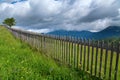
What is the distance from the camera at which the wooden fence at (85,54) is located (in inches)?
361

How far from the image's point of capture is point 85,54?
1092 cm

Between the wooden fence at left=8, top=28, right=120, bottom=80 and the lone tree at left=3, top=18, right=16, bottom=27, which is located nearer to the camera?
the wooden fence at left=8, top=28, right=120, bottom=80

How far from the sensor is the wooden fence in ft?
30.1

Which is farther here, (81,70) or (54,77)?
(81,70)

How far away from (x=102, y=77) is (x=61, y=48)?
4.10 meters

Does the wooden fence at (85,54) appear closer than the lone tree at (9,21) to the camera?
Yes

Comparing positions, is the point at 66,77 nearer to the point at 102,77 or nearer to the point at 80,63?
the point at 102,77

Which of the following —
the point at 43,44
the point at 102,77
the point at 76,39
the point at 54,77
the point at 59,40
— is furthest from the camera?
the point at 43,44

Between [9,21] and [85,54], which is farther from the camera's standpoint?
[9,21]

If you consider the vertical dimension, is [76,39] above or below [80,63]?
above

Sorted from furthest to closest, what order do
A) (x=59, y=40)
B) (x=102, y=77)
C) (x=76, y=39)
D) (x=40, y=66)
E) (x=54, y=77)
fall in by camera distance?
(x=59, y=40), (x=76, y=39), (x=40, y=66), (x=102, y=77), (x=54, y=77)

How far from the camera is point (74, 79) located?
30.1 feet

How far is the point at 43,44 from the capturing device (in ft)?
56.1

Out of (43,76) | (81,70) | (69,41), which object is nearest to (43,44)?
(69,41)
